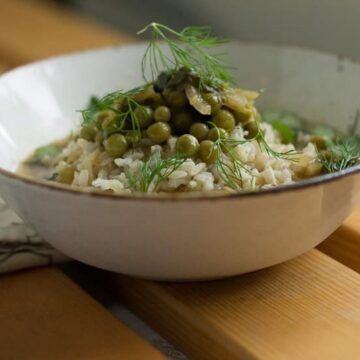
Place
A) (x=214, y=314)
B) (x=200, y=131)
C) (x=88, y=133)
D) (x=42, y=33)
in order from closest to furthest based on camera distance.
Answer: (x=214, y=314) < (x=200, y=131) < (x=88, y=133) < (x=42, y=33)

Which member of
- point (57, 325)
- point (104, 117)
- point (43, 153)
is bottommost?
point (57, 325)

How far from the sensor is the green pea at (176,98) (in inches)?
44.4

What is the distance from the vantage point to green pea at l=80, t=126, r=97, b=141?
3.90 ft

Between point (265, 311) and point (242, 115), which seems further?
point (242, 115)

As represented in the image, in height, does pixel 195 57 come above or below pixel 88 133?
above

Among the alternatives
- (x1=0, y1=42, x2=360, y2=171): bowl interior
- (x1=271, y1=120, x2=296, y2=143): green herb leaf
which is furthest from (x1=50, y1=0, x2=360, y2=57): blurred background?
(x1=271, y1=120, x2=296, y2=143): green herb leaf

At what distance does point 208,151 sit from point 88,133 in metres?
0.22

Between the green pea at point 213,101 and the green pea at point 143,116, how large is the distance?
0.08m

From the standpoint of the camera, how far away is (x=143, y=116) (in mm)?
1125

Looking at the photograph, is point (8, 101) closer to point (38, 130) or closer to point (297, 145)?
point (38, 130)

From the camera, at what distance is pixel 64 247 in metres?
1.00

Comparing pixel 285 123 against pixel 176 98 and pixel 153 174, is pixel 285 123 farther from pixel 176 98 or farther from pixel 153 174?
pixel 153 174

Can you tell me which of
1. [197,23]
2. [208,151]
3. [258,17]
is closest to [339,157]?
[208,151]

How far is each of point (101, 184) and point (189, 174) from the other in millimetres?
117
